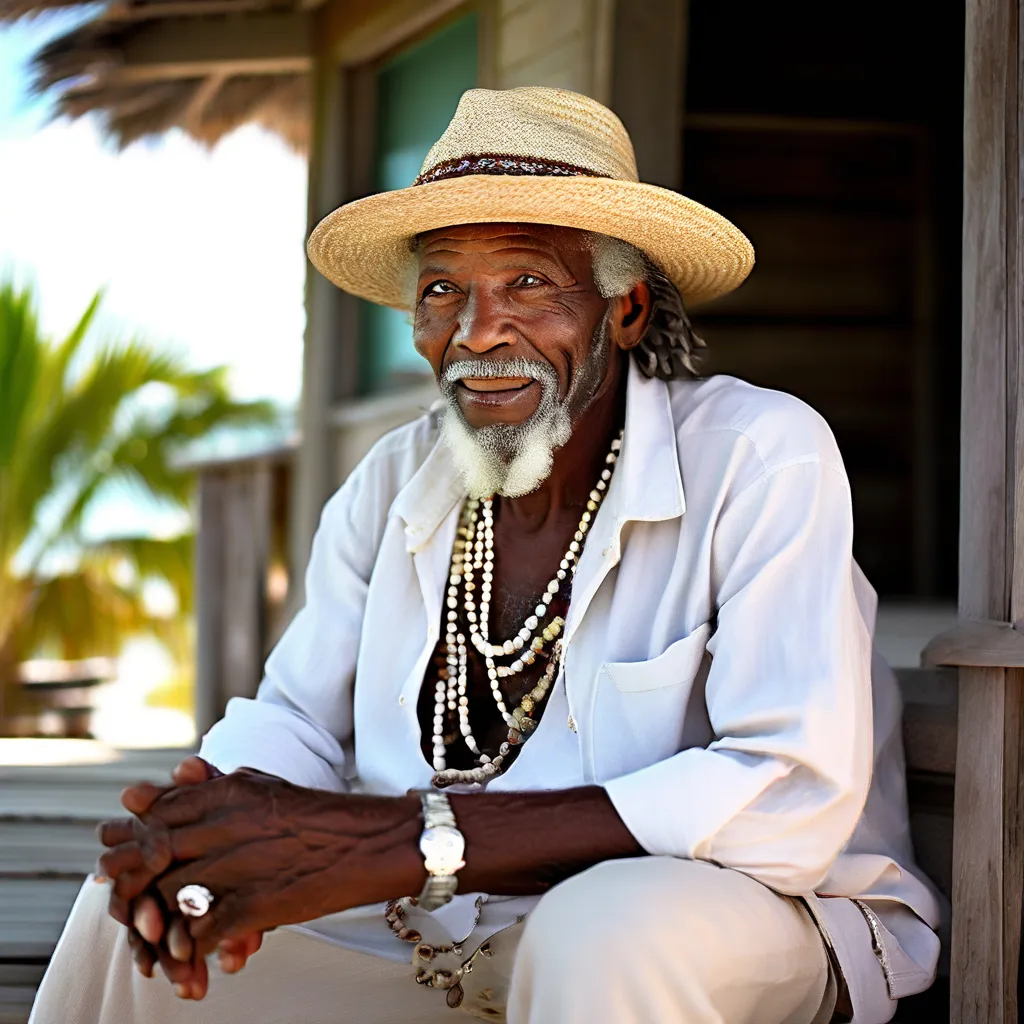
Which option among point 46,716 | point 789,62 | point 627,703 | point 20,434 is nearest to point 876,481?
point 789,62

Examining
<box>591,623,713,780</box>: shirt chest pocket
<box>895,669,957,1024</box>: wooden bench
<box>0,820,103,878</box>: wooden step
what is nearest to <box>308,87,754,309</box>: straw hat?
<box>591,623,713,780</box>: shirt chest pocket

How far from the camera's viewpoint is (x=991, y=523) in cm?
213

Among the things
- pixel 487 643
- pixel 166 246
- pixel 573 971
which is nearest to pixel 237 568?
pixel 487 643

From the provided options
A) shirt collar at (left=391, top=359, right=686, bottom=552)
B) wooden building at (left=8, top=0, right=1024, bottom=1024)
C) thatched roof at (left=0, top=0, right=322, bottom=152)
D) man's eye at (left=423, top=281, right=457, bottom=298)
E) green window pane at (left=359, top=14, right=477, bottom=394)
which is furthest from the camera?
thatched roof at (left=0, top=0, right=322, bottom=152)

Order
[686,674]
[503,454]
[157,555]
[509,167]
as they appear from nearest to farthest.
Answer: [686,674]
[509,167]
[503,454]
[157,555]

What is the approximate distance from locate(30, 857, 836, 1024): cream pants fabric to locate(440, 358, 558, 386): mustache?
91cm

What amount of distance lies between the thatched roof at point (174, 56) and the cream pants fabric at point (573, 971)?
470 cm

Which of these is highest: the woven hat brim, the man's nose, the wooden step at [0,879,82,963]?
the woven hat brim

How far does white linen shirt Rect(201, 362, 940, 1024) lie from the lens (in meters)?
1.79

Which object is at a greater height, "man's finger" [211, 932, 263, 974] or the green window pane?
the green window pane

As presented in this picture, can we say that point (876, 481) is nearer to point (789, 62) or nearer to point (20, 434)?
point (789, 62)

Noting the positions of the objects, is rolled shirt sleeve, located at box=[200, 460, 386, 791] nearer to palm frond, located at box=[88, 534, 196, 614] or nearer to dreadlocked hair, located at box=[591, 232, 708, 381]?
dreadlocked hair, located at box=[591, 232, 708, 381]

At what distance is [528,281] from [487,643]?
64 cm

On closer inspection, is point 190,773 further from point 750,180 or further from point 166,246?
point 166,246
